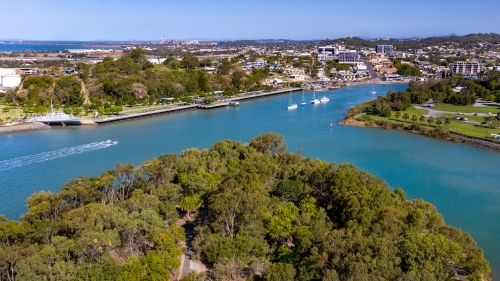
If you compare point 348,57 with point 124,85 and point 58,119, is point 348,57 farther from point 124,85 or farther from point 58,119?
point 58,119

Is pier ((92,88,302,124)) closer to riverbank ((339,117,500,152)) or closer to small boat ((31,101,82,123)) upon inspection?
small boat ((31,101,82,123))

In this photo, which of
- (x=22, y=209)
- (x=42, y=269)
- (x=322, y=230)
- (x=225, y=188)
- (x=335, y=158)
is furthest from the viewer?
(x=335, y=158)

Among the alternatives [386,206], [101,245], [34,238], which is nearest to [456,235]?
[386,206]

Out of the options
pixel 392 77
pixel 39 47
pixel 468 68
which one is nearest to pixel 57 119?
pixel 392 77

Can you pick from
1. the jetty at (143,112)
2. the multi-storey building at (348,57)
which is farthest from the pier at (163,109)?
the multi-storey building at (348,57)

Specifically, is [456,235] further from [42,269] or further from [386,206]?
[42,269]

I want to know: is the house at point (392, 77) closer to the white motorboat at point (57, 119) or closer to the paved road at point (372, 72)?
the paved road at point (372, 72)

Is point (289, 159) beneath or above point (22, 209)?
above
